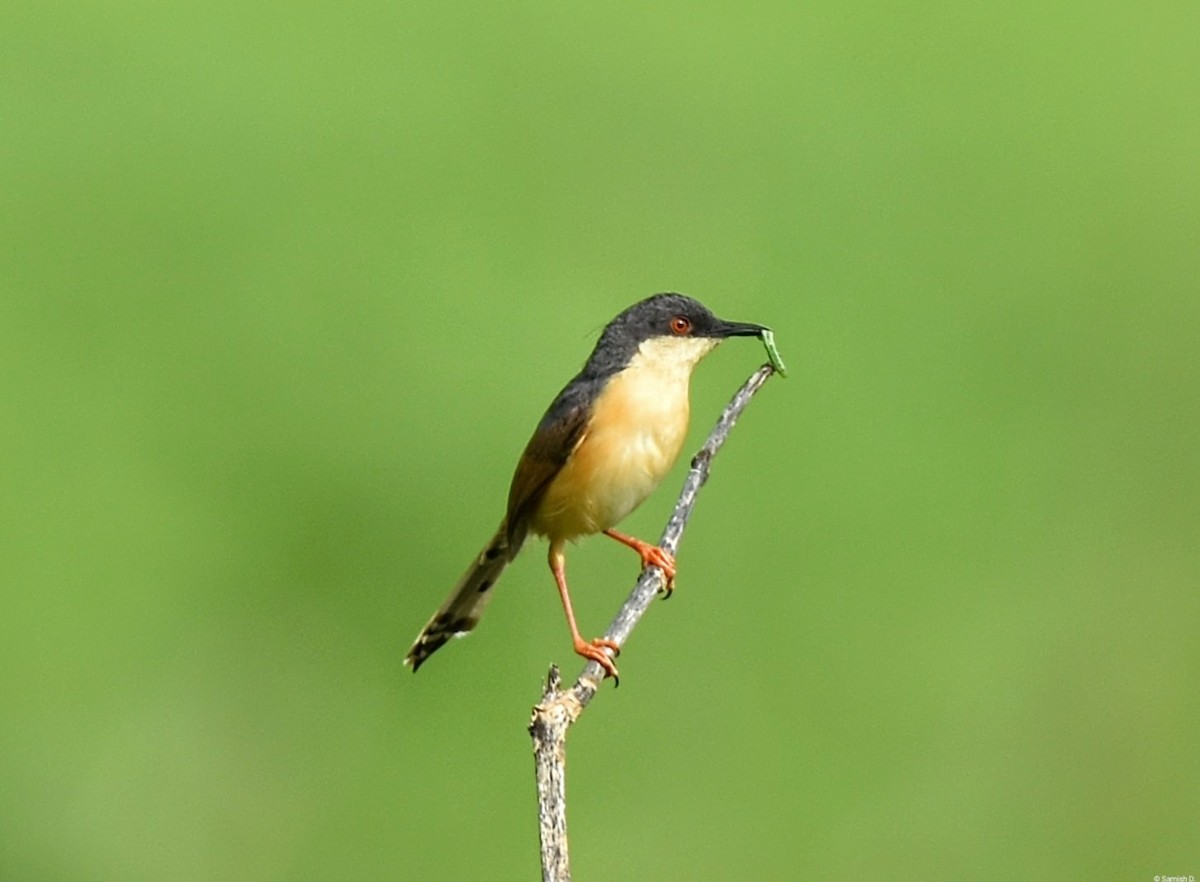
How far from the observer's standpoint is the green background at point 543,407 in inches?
349

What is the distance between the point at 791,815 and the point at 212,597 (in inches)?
140

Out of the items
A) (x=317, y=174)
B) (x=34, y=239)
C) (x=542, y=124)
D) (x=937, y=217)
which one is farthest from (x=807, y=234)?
(x=34, y=239)

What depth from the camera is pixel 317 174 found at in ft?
42.7

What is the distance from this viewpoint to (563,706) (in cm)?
398

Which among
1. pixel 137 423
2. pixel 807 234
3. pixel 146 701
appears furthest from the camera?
pixel 807 234

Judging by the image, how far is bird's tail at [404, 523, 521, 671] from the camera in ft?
21.0

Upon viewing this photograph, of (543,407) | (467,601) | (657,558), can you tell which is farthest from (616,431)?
(543,407)

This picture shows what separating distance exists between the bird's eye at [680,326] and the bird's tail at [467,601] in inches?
37.4

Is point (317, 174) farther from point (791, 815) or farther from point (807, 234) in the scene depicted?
point (791, 815)

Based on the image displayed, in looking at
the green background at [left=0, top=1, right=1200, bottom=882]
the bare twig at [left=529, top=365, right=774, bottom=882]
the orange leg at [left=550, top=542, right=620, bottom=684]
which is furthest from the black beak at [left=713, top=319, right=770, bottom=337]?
the green background at [left=0, top=1, right=1200, bottom=882]

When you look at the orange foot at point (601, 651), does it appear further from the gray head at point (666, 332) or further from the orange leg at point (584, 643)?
the gray head at point (666, 332)

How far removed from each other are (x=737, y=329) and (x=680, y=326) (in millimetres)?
204

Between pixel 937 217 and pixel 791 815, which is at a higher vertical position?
pixel 937 217

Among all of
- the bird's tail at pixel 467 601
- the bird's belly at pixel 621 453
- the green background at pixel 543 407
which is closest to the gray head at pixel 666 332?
the bird's belly at pixel 621 453
